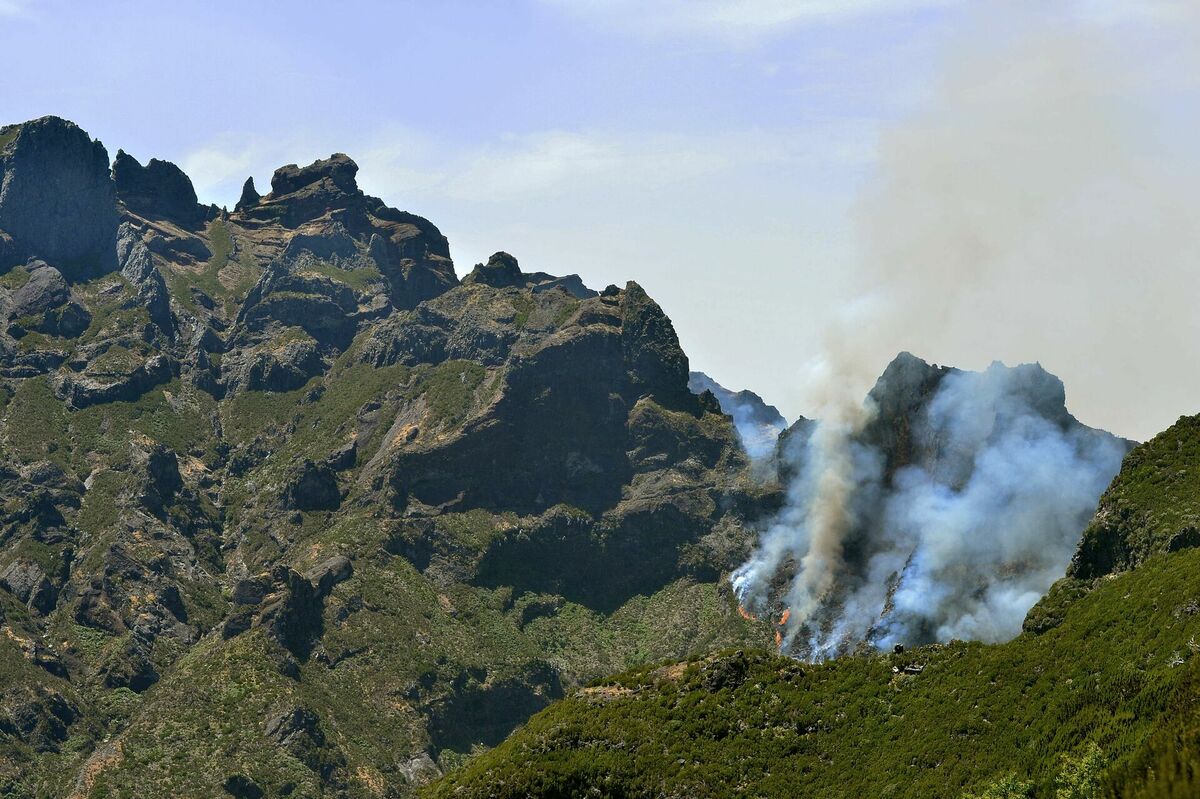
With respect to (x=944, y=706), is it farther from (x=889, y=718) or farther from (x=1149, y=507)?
(x=1149, y=507)

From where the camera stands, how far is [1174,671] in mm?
105688

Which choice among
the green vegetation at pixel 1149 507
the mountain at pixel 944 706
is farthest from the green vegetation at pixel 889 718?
the green vegetation at pixel 1149 507

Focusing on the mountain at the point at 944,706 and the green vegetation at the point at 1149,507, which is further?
the green vegetation at the point at 1149,507

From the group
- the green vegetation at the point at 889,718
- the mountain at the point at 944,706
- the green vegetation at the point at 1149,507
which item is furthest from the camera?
the green vegetation at the point at 1149,507

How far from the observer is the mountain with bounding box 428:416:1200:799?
11069 cm

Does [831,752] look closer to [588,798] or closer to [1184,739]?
[588,798]

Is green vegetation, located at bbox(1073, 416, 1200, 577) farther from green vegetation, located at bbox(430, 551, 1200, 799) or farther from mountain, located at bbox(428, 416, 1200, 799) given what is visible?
green vegetation, located at bbox(430, 551, 1200, 799)

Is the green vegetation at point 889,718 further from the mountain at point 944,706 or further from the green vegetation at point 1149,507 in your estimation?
the green vegetation at point 1149,507

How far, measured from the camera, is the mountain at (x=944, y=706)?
110688 mm

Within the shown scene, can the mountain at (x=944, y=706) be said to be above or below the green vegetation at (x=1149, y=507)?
below

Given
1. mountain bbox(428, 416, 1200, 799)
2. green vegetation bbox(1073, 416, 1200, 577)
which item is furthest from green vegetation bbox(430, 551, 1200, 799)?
green vegetation bbox(1073, 416, 1200, 577)

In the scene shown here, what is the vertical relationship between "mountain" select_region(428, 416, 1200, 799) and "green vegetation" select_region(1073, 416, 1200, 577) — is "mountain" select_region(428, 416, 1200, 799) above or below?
below

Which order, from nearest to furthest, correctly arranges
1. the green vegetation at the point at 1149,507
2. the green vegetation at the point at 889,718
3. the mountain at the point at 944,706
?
the mountain at the point at 944,706 < the green vegetation at the point at 889,718 < the green vegetation at the point at 1149,507

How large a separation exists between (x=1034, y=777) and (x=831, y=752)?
25.5m
